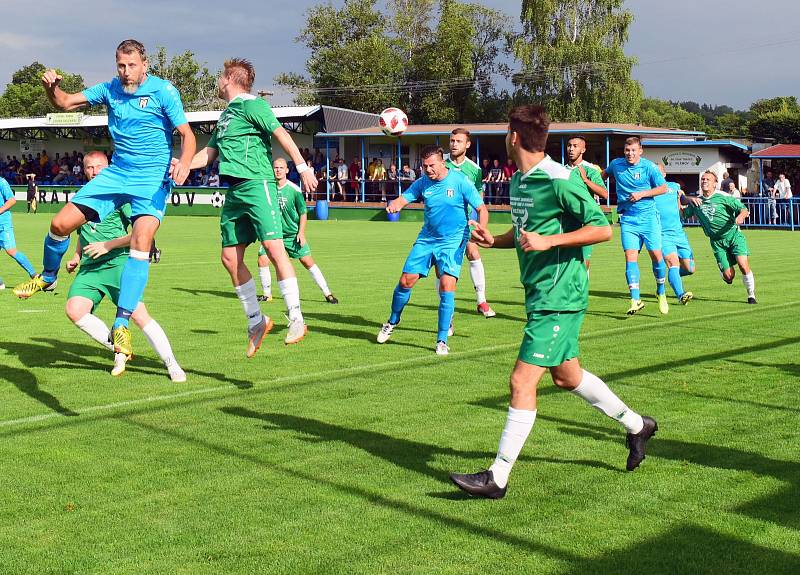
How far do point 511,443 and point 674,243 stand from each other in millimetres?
10719

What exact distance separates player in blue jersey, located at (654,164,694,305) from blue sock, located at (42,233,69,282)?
8581 millimetres

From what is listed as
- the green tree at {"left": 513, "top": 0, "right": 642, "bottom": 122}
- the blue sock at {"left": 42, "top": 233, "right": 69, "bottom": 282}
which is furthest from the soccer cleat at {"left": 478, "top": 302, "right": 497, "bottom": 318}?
the green tree at {"left": 513, "top": 0, "right": 642, "bottom": 122}

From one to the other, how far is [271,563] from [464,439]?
2.40 m

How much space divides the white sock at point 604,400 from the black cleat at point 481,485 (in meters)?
0.74

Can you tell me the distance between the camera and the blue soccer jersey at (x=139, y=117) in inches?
311

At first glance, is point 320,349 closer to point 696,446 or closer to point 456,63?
point 696,446

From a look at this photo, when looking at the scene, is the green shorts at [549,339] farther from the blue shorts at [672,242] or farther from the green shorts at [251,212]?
the blue shorts at [672,242]

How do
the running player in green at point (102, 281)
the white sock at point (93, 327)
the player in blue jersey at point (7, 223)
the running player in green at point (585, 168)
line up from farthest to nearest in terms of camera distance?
the player in blue jersey at point (7, 223) → the running player in green at point (585, 168) → the white sock at point (93, 327) → the running player in green at point (102, 281)

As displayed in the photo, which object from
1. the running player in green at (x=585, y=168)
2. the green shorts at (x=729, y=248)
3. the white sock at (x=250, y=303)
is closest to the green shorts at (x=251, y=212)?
the white sock at (x=250, y=303)

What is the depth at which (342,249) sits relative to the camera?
26938 mm

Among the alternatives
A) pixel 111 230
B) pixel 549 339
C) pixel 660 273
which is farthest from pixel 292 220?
pixel 549 339

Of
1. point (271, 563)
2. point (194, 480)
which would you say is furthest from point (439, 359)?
point (271, 563)

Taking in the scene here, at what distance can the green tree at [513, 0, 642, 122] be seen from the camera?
6856 centimetres

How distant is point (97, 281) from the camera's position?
8812mm
